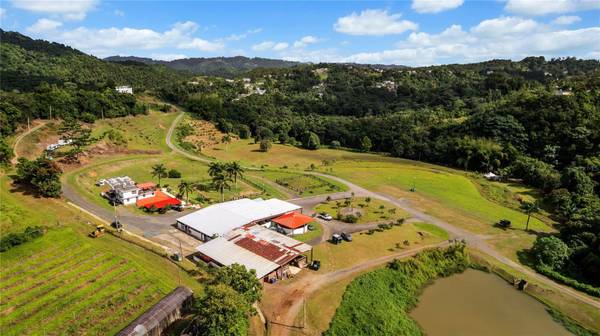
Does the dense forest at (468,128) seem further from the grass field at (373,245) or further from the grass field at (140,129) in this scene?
the grass field at (373,245)

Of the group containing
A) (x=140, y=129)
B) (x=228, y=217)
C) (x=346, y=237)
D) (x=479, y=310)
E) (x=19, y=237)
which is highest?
(x=140, y=129)

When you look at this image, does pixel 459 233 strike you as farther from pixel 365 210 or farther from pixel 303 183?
pixel 303 183

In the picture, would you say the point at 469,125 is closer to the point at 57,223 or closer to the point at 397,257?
the point at 397,257

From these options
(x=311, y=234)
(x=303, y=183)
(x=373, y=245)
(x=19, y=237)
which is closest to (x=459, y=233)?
(x=373, y=245)

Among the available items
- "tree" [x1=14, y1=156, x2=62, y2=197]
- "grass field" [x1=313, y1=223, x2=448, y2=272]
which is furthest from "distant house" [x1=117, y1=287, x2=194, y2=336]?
"tree" [x1=14, y1=156, x2=62, y2=197]

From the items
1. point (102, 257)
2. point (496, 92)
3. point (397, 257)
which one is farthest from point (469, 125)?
point (102, 257)

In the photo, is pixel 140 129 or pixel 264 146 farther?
pixel 264 146
